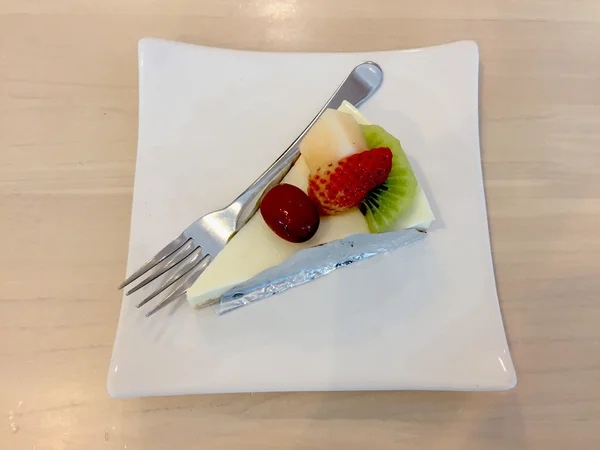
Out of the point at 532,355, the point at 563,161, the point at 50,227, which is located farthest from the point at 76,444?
the point at 563,161

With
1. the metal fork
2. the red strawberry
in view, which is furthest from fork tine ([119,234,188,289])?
the red strawberry

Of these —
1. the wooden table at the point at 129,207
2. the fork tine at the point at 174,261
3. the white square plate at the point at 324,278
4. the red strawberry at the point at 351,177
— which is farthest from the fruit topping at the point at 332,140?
the wooden table at the point at 129,207

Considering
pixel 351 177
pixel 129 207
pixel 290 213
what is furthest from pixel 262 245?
pixel 129 207

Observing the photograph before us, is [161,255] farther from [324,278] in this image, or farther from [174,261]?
[324,278]

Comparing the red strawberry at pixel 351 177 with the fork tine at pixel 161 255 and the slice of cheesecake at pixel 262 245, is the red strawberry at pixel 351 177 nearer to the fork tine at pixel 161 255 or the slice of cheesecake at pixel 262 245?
the slice of cheesecake at pixel 262 245

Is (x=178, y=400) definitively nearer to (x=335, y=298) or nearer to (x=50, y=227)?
(x=335, y=298)

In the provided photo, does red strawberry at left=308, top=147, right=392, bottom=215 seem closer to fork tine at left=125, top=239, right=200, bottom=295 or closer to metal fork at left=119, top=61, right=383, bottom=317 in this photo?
metal fork at left=119, top=61, right=383, bottom=317
